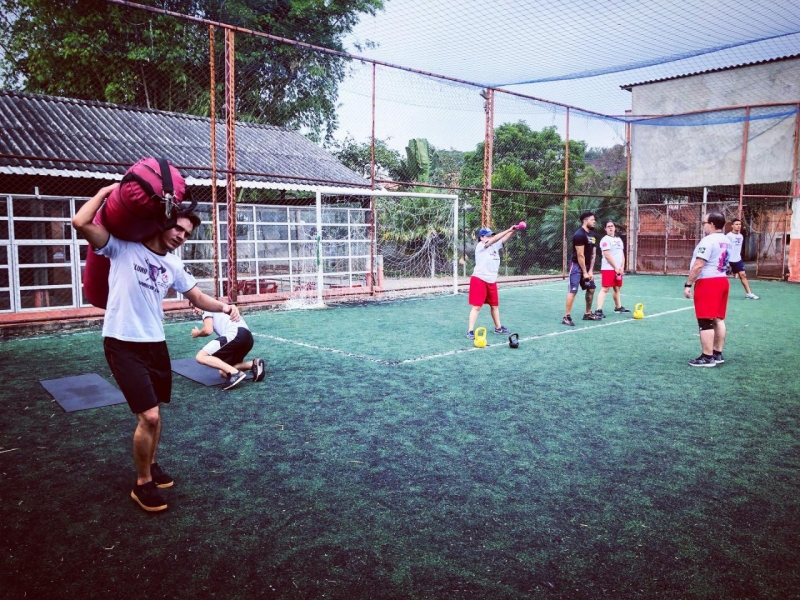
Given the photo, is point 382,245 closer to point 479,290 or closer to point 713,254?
point 479,290

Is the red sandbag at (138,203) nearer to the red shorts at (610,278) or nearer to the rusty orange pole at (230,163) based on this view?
the rusty orange pole at (230,163)

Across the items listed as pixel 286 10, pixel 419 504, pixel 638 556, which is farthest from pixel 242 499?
pixel 286 10

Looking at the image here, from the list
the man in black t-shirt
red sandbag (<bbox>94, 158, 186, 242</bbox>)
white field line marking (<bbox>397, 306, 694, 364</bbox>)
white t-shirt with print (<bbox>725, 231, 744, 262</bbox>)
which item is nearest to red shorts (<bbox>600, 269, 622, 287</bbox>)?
the man in black t-shirt

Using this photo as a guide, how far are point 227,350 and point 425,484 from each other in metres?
2.92

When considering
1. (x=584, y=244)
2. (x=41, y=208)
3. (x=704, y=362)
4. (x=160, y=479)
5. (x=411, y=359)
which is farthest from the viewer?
(x=41, y=208)

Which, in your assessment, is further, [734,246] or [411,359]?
[734,246]

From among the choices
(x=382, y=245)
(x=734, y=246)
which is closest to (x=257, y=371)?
(x=734, y=246)

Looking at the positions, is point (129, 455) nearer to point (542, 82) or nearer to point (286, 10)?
point (542, 82)

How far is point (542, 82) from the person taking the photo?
13297 millimetres

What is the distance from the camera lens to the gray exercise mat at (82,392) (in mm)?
Answer: 5077

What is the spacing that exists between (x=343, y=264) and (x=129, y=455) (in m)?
12.1

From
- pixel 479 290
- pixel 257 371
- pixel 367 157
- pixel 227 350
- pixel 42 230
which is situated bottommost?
pixel 257 371

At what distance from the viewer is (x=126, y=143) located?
12.8m

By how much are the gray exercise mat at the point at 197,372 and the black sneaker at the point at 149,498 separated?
257cm
